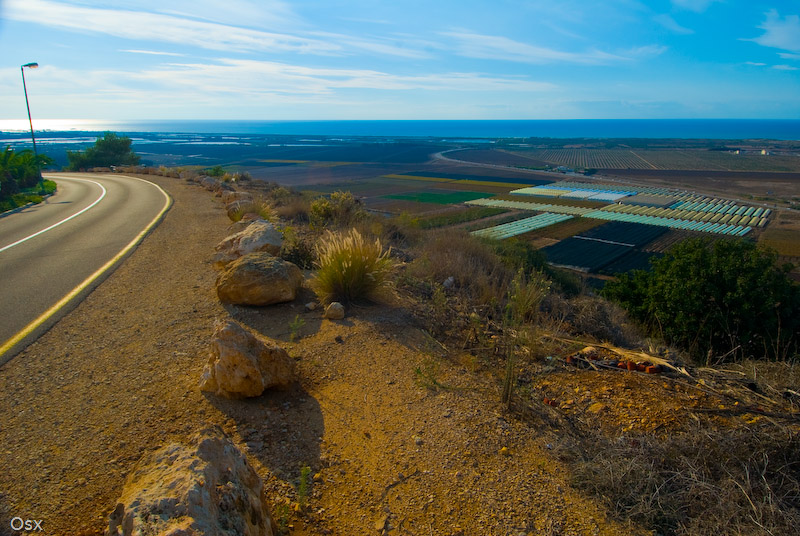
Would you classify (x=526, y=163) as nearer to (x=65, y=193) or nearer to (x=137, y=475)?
(x=65, y=193)

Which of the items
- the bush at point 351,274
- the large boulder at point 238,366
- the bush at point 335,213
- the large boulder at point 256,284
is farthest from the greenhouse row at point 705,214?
the large boulder at point 238,366

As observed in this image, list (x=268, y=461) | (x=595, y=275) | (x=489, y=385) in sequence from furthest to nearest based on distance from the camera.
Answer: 1. (x=595, y=275)
2. (x=489, y=385)
3. (x=268, y=461)

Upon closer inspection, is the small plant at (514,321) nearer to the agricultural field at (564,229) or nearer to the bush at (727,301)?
the bush at (727,301)

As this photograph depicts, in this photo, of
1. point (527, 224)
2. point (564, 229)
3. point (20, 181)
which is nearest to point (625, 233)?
point (564, 229)

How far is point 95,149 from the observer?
148ft

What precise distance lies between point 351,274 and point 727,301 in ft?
32.7

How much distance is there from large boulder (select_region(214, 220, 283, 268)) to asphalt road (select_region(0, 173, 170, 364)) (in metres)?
2.00

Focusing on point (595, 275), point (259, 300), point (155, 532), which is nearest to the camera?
point (155, 532)

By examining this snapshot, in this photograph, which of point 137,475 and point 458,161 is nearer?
point 137,475

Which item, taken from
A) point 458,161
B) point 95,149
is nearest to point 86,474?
point 95,149

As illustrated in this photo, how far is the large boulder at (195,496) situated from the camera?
2258 millimetres

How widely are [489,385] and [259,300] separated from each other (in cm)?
340

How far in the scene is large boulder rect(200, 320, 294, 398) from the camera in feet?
13.5

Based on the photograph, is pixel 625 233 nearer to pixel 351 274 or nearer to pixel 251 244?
pixel 251 244
